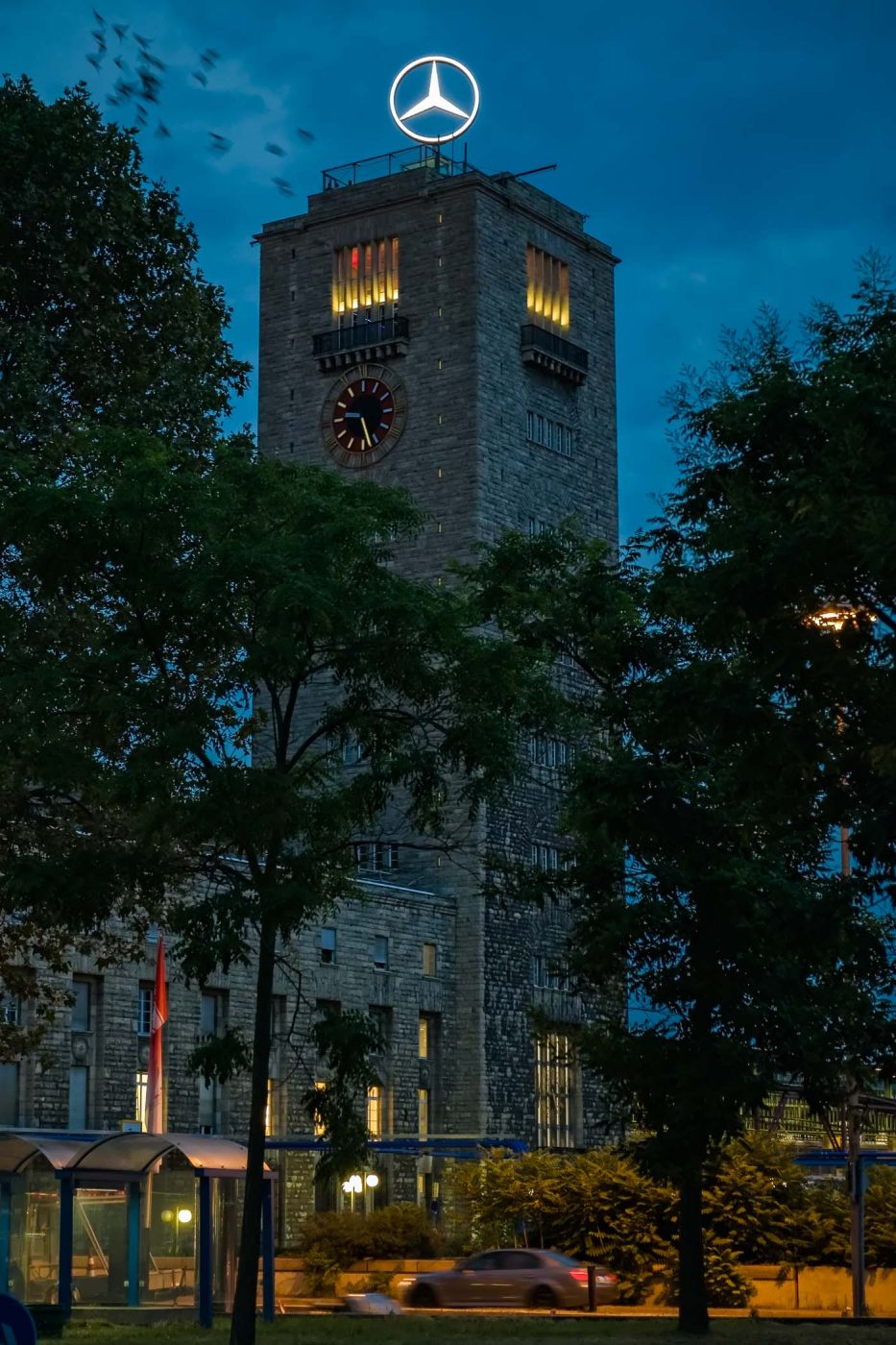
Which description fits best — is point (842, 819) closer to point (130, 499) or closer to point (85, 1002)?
point (130, 499)

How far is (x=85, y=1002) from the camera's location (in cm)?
6406

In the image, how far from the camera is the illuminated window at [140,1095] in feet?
214

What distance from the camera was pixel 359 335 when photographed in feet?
296

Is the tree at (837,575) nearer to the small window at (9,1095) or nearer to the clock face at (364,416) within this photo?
the small window at (9,1095)

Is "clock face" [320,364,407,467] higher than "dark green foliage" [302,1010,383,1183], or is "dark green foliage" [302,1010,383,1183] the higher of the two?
"clock face" [320,364,407,467]

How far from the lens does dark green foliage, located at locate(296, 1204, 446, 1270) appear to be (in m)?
58.2

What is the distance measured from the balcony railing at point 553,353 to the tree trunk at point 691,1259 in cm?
5885

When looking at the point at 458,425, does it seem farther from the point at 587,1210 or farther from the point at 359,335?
the point at 587,1210

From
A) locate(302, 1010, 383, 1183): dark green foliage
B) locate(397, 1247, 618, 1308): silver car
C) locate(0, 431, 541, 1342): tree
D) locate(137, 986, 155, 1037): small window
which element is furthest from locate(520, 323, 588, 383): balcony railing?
locate(302, 1010, 383, 1183): dark green foliage

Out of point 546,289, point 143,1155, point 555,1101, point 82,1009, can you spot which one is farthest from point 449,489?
point 143,1155

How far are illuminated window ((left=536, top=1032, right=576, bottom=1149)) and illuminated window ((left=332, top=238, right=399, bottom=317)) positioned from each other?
30.9 m

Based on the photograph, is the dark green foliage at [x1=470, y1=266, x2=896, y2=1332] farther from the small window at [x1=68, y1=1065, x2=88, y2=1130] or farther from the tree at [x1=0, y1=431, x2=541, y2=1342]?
the small window at [x1=68, y1=1065, x2=88, y2=1130]

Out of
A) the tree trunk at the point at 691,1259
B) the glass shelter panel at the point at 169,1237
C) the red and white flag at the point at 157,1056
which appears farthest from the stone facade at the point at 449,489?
the tree trunk at the point at 691,1259

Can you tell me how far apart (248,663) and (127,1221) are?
1273 centimetres
